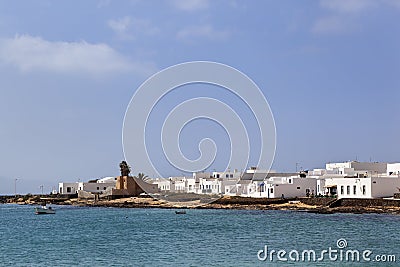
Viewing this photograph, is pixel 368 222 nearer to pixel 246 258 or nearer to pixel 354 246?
pixel 354 246

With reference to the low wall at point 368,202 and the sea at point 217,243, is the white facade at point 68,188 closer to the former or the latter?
the sea at point 217,243

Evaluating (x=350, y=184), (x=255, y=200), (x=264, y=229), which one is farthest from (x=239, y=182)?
(x=264, y=229)

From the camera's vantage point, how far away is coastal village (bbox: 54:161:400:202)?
62.5 metres

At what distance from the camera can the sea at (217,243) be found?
29.9m

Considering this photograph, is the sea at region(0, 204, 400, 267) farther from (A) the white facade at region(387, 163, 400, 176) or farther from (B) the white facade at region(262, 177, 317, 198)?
(B) the white facade at region(262, 177, 317, 198)

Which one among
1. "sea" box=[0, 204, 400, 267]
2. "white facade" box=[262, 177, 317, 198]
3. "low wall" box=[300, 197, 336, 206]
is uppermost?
"white facade" box=[262, 177, 317, 198]

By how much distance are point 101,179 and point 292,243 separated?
327ft

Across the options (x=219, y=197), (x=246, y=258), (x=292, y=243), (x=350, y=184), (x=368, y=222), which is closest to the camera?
(x=246, y=258)

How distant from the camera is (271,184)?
76500 millimetres

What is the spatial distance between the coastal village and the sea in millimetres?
7127

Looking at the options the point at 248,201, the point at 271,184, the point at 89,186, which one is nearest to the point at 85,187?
the point at 89,186

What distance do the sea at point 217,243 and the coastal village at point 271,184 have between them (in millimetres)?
7127

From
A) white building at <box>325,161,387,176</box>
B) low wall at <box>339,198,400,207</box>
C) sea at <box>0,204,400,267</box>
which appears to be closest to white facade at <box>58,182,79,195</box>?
white building at <box>325,161,387,176</box>

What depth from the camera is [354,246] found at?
3419cm
